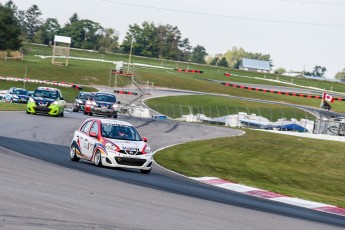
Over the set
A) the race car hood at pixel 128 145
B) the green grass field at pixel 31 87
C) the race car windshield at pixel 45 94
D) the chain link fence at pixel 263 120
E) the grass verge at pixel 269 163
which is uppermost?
the race car hood at pixel 128 145

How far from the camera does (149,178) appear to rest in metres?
18.4

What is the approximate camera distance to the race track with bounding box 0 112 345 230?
10.1m

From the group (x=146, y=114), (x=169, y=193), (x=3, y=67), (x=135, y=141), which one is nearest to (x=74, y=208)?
(x=169, y=193)

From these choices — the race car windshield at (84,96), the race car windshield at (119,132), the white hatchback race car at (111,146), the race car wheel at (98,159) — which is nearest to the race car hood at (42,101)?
the race car windshield at (84,96)

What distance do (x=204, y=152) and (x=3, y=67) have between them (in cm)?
6338

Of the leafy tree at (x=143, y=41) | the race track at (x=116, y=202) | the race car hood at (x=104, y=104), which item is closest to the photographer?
the race track at (x=116, y=202)

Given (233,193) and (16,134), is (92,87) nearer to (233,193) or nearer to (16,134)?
(16,134)

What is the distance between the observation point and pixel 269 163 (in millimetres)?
30922

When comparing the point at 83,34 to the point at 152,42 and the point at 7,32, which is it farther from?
the point at 7,32

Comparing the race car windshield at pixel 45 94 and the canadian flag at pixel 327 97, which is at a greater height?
the canadian flag at pixel 327 97

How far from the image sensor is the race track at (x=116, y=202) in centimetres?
1013

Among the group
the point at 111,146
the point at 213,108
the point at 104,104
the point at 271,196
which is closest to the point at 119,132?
the point at 111,146

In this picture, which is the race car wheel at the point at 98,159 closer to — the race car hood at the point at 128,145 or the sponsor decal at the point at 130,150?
the race car hood at the point at 128,145

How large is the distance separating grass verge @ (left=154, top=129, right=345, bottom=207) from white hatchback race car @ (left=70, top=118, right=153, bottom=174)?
8.54 ft
